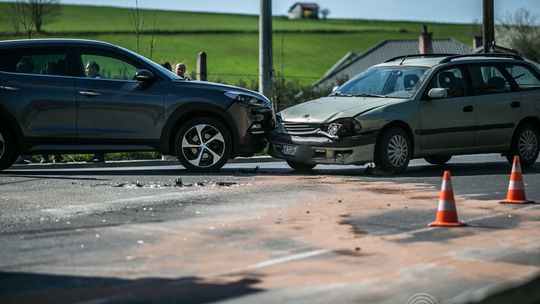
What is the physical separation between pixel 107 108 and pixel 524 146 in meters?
6.53

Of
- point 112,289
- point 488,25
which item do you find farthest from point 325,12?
point 112,289

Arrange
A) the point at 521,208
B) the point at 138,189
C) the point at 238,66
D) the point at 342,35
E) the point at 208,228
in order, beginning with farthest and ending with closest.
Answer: the point at 342,35, the point at 238,66, the point at 138,189, the point at 521,208, the point at 208,228

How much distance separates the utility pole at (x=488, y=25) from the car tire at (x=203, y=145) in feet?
43.0

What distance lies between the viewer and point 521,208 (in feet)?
40.0

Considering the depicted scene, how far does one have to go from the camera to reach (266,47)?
23.4 m

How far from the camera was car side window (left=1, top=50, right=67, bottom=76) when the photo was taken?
1608 cm

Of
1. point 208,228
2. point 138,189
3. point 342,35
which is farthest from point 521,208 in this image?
point 342,35

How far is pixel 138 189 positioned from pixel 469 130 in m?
5.65

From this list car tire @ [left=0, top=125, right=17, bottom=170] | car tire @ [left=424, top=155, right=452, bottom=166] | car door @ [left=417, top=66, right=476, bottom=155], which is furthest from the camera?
car tire @ [left=424, top=155, right=452, bottom=166]

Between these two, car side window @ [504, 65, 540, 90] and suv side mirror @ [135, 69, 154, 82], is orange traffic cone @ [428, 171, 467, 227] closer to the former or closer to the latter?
suv side mirror @ [135, 69, 154, 82]

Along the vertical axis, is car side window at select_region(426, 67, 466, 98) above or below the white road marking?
above

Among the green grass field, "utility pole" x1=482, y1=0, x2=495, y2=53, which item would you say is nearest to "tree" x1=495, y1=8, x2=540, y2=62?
the green grass field

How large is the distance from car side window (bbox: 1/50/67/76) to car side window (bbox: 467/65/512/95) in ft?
20.4

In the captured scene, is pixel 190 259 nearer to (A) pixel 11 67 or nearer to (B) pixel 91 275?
(B) pixel 91 275
